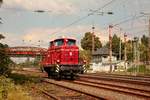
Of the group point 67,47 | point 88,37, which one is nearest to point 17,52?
point 88,37

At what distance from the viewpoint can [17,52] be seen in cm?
9919

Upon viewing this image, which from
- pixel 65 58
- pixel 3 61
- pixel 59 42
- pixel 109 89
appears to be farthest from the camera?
pixel 59 42

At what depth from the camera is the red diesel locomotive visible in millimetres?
34219

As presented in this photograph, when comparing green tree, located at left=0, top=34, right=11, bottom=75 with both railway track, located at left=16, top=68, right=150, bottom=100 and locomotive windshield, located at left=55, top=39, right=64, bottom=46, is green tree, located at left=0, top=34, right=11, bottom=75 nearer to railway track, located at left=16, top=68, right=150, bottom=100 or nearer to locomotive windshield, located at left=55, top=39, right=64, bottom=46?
railway track, located at left=16, top=68, right=150, bottom=100

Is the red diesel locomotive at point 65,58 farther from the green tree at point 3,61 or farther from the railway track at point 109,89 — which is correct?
the green tree at point 3,61

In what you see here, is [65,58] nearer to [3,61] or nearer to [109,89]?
[3,61]

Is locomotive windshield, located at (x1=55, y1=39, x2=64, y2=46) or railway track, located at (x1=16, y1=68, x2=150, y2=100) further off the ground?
locomotive windshield, located at (x1=55, y1=39, x2=64, y2=46)

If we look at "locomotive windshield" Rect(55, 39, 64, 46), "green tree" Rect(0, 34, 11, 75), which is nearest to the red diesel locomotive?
"locomotive windshield" Rect(55, 39, 64, 46)

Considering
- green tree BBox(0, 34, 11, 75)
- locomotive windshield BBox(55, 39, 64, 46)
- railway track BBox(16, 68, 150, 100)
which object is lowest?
railway track BBox(16, 68, 150, 100)

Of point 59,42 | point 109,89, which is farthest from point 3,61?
point 109,89

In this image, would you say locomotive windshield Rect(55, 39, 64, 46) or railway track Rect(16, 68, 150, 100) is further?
locomotive windshield Rect(55, 39, 64, 46)

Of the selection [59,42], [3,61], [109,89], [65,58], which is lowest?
[109,89]

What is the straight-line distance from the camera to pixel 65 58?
3506cm

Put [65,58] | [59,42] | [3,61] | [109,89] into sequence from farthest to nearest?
1. [59,42]
2. [65,58]
3. [3,61]
4. [109,89]
